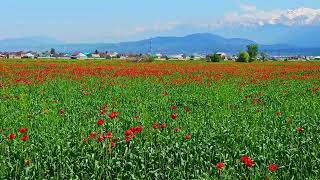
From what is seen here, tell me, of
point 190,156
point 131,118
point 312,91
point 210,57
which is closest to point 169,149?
point 190,156

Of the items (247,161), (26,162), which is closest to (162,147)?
(26,162)

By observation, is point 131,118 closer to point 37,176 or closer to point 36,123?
point 36,123

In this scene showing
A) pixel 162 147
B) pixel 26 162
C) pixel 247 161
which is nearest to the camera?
pixel 247 161

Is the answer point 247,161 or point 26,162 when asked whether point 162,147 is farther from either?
point 247,161

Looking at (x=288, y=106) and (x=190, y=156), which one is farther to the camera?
(x=288, y=106)

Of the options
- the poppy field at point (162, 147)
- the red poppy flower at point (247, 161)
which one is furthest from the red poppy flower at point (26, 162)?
the red poppy flower at point (247, 161)

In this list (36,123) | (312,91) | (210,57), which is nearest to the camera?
(36,123)

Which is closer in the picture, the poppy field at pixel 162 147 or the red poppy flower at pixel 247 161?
the red poppy flower at pixel 247 161

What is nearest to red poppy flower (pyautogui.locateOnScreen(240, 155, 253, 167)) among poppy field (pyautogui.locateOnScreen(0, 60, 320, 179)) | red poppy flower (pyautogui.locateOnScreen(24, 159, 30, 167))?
poppy field (pyautogui.locateOnScreen(0, 60, 320, 179))

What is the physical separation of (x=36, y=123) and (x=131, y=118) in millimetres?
2269

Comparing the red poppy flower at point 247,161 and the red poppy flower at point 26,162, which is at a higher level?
the red poppy flower at point 247,161

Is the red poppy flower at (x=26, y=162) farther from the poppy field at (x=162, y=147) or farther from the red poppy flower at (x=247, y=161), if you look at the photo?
the red poppy flower at (x=247, y=161)

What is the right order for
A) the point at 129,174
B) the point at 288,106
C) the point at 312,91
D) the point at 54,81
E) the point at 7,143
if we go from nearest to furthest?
1. the point at 129,174
2. the point at 7,143
3. the point at 288,106
4. the point at 312,91
5. the point at 54,81

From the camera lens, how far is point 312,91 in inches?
837
